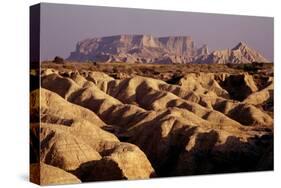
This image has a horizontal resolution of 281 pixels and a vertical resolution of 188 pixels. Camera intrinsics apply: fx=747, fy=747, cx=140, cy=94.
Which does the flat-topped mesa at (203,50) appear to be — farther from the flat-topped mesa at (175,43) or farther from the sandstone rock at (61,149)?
the sandstone rock at (61,149)

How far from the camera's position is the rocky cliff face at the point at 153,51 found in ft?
36.4

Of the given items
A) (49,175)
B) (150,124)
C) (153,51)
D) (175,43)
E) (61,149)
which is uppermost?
(175,43)

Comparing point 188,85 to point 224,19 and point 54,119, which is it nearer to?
point 224,19

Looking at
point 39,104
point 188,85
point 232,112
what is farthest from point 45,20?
point 232,112

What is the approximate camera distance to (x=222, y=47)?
1222 cm

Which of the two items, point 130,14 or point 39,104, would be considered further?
point 130,14

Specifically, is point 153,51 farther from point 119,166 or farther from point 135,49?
point 119,166

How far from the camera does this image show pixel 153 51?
38.0ft

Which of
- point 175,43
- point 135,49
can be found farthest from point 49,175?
point 175,43

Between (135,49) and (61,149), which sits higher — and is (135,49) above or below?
above

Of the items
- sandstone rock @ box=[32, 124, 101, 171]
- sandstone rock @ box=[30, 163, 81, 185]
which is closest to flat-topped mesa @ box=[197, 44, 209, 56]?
sandstone rock @ box=[32, 124, 101, 171]

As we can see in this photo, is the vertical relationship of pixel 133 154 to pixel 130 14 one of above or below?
below

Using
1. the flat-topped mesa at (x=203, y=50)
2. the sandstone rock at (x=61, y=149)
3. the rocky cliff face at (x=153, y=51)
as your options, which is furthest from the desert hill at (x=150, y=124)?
the flat-topped mesa at (x=203, y=50)

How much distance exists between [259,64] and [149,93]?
2129 millimetres
